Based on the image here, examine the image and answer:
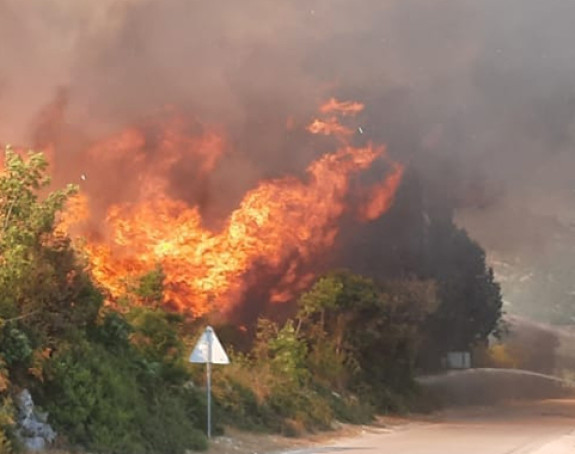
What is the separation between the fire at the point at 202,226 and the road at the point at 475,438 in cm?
630

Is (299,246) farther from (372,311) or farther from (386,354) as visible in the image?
(386,354)

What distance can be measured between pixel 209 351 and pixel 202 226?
805 cm

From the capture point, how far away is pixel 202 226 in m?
27.6

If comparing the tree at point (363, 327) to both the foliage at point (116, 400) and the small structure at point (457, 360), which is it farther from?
the small structure at point (457, 360)

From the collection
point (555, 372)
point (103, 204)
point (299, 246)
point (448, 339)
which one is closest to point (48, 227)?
point (103, 204)

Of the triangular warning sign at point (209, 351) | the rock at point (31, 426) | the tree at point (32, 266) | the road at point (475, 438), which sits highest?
the tree at point (32, 266)

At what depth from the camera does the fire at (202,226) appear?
26.0 metres

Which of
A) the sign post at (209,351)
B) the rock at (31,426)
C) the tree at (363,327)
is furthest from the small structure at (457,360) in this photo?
the rock at (31,426)

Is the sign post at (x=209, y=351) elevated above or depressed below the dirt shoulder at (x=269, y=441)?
above

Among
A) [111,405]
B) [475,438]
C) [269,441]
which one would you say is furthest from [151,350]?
[475,438]

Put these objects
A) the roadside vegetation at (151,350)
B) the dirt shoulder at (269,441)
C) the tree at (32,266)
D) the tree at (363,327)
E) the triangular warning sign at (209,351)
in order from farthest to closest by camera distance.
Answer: the tree at (363,327), the dirt shoulder at (269,441), the triangular warning sign at (209,351), the roadside vegetation at (151,350), the tree at (32,266)

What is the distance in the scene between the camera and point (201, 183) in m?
28.4

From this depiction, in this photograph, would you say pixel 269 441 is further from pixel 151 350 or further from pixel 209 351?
pixel 209 351

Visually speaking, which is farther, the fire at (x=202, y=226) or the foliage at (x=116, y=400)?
the fire at (x=202, y=226)
